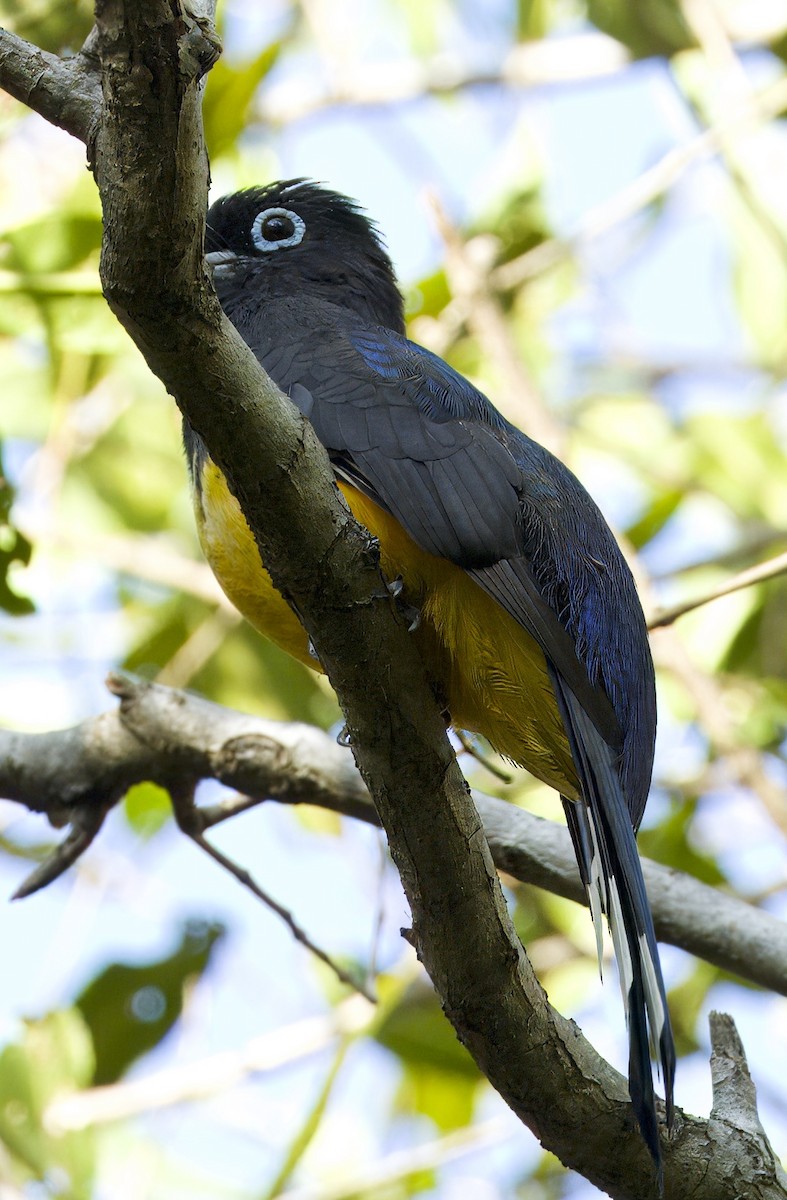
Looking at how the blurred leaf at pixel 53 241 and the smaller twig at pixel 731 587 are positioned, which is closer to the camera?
the smaller twig at pixel 731 587

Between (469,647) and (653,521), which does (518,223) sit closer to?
(653,521)

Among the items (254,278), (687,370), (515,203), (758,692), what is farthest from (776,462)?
(254,278)

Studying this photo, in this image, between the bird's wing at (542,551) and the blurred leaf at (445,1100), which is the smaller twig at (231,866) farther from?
the blurred leaf at (445,1100)

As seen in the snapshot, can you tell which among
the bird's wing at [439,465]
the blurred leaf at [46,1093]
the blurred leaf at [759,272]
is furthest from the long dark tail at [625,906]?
the blurred leaf at [759,272]

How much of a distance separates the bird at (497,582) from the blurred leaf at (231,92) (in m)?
2.19

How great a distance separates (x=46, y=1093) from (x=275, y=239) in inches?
129

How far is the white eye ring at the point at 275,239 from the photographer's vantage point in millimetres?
4797

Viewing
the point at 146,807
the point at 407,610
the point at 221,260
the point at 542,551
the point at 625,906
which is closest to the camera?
the point at 625,906

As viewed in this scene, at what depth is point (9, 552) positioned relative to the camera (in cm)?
477

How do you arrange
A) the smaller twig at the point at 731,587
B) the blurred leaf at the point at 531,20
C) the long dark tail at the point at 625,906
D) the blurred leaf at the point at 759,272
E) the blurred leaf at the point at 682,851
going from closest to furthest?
the long dark tail at the point at 625,906 → the smaller twig at the point at 731,587 → the blurred leaf at the point at 682,851 → the blurred leaf at the point at 759,272 → the blurred leaf at the point at 531,20

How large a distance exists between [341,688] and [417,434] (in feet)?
2.95

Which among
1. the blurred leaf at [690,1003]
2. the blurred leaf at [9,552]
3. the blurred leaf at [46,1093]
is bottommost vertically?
the blurred leaf at [46,1093]

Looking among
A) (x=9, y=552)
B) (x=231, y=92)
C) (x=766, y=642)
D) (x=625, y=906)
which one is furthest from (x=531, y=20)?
(x=625, y=906)

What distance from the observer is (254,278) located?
181 inches
